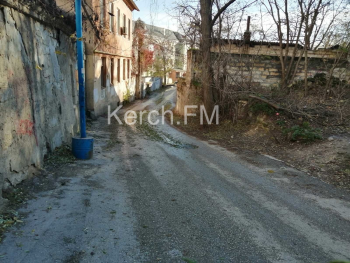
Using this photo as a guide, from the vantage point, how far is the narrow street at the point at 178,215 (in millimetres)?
3354

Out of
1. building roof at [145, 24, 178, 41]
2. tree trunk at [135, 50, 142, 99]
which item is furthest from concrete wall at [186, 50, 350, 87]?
building roof at [145, 24, 178, 41]

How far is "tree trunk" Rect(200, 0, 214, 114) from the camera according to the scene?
10911mm

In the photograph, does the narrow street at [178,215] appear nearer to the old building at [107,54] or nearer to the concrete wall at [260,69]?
the old building at [107,54]

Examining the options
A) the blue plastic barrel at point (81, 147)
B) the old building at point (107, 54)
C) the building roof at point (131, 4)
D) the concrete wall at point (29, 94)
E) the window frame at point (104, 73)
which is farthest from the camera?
the building roof at point (131, 4)

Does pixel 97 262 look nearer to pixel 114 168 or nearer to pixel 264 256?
pixel 264 256

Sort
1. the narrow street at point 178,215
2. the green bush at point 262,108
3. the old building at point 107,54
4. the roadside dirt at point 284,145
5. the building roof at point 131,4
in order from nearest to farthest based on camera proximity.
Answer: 1. the narrow street at point 178,215
2. the roadside dirt at point 284,145
3. the green bush at point 262,108
4. the old building at point 107,54
5. the building roof at point 131,4

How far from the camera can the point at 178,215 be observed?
4332 mm

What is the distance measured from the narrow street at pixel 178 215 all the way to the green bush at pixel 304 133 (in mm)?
1823

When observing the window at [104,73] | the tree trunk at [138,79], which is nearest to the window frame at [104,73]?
the window at [104,73]

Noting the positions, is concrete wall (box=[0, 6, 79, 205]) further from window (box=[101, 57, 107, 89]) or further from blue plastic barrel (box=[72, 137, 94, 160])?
window (box=[101, 57, 107, 89])

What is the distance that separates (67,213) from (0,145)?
4.34 ft

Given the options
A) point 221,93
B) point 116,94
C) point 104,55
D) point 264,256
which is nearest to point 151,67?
point 116,94

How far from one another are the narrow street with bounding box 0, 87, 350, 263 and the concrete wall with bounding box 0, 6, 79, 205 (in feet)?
1.90

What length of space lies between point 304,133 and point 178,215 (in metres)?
5.74
